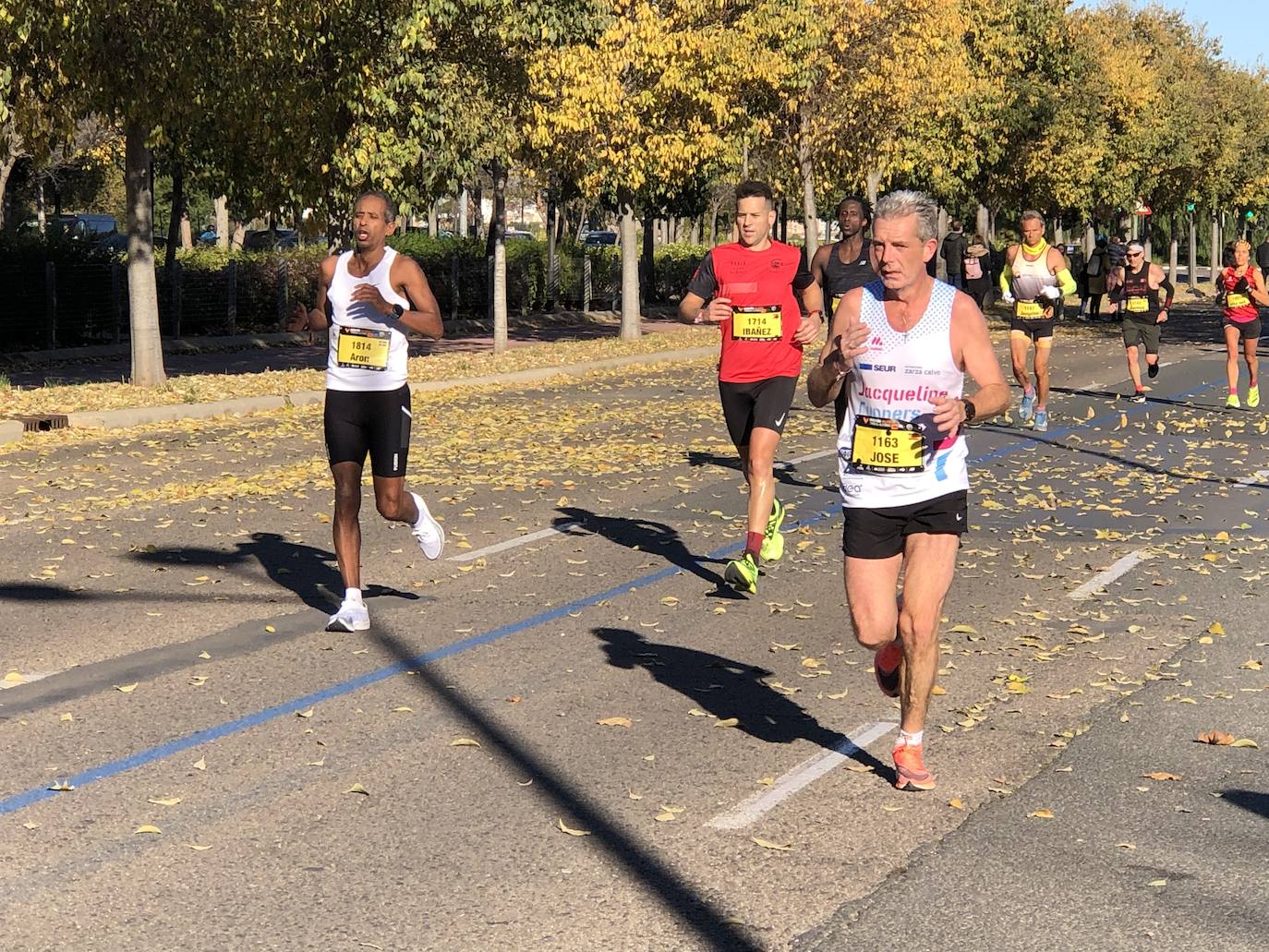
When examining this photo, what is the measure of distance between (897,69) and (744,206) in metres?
29.3

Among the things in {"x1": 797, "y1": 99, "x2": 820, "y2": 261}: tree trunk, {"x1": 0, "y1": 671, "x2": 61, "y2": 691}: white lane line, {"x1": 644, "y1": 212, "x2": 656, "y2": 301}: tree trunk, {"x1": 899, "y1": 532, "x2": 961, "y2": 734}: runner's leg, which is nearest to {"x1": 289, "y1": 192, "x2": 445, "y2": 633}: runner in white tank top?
{"x1": 0, "y1": 671, "x2": 61, "y2": 691}: white lane line

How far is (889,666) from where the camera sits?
6.27 metres

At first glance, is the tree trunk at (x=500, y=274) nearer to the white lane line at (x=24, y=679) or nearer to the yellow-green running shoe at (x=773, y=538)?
the yellow-green running shoe at (x=773, y=538)

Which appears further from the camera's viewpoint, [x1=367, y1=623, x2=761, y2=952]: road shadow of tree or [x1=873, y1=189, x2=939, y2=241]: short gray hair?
[x1=873, y1=189, x2=939, y2=241]: short gray hair

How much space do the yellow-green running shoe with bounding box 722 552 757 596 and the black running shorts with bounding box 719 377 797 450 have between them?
2.29 feet

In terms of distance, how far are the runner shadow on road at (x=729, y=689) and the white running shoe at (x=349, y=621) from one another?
1095 millimetres

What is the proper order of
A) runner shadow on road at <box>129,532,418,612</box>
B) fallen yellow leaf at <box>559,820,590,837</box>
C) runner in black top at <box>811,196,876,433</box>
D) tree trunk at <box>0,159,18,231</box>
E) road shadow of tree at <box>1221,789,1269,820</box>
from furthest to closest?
tree trunk at <box>0,159,18,231</box> → runner in black top at <box>811,196,876,433</box> → runner shadow on road at <box>129,532,418,612</box> → road shadow of tree at <box>1221,789,1269,820</box> → fallen yellow leaf at <box>559,820,590,837</box>

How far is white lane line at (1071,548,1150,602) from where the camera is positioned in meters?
9.72

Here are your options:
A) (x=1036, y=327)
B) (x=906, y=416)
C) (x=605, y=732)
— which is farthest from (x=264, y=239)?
(x=906, y=416)

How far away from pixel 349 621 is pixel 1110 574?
4.36 meters

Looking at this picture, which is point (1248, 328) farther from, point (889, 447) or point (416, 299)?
point (889, 447)

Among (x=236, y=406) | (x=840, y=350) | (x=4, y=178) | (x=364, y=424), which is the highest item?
(x=4, y=178)

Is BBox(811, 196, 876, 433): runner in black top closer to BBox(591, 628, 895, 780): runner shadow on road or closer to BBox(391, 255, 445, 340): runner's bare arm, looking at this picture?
BBox(391, 255, 445, 340): runner's bare arm

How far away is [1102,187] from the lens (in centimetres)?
5541
